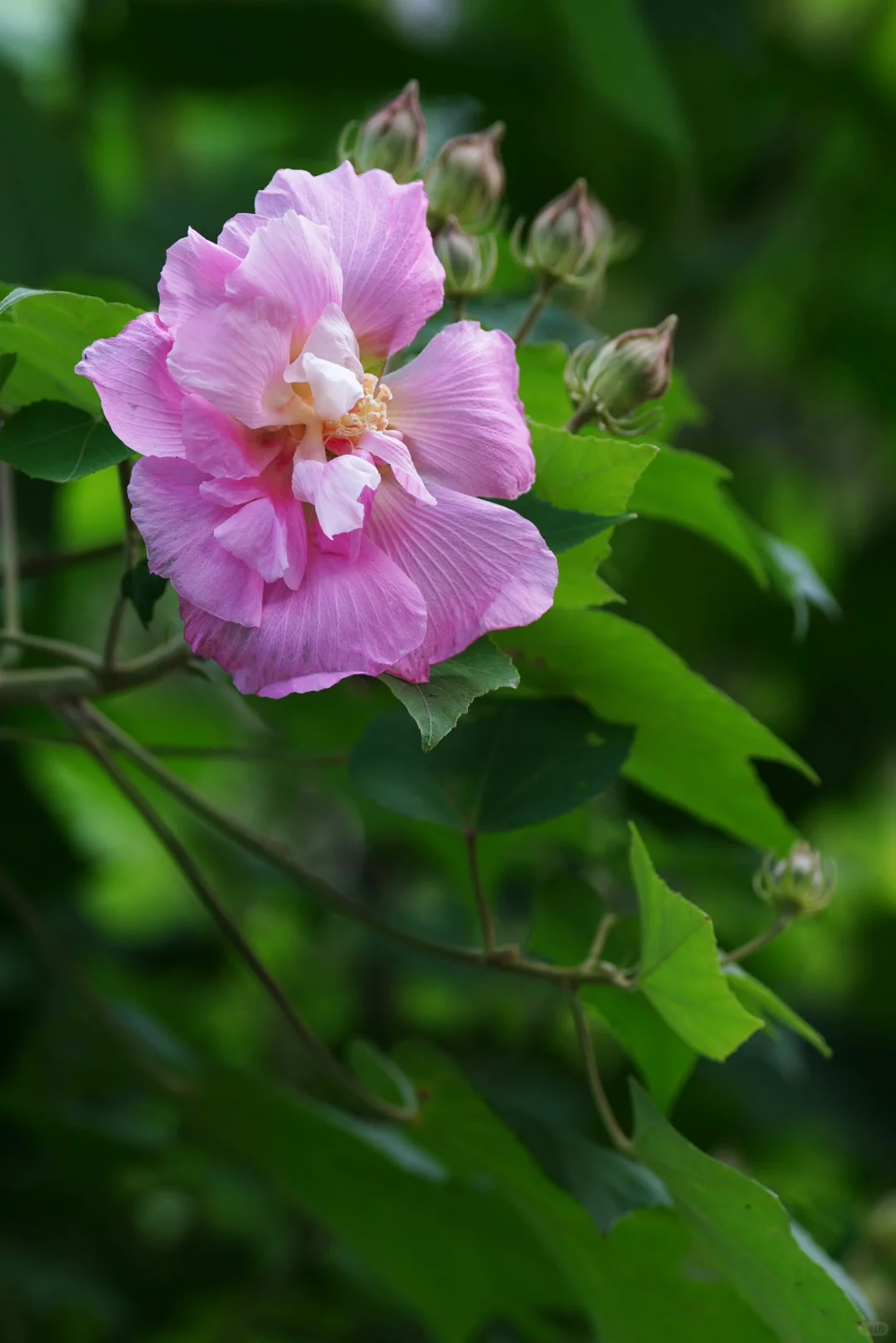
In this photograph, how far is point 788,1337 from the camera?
1.42 feet

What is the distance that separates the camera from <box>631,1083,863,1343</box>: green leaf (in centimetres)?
41

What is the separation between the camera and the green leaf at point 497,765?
0.46 meters

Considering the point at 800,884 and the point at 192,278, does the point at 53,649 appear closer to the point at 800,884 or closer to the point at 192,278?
the point at 192,278

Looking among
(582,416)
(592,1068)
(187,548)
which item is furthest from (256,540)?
(592,1068)

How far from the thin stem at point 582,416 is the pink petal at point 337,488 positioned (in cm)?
9

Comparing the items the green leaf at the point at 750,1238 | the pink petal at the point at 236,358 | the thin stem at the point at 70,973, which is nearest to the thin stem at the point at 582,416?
the pink petal at the point at 236,358

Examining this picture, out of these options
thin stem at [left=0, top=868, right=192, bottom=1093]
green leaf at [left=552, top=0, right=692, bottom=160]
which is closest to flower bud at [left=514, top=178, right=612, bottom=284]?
thin stem at [left=0, top=868, right=192, bottom=1093]

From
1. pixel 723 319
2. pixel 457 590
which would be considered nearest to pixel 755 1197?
pixel 457 590

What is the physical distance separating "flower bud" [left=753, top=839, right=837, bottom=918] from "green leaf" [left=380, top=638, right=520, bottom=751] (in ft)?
0.55

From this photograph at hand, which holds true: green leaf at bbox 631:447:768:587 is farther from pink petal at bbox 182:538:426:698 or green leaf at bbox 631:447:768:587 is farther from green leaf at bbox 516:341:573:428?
pink petal at bbox 182:538:426:698

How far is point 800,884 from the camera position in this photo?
48 cm

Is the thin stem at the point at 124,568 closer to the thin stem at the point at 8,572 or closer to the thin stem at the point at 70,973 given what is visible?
the thin stem at the point at 8,572

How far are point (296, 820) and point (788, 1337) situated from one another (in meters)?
0.93

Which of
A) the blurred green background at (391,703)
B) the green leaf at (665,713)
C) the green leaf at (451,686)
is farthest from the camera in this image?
the blurred green background at (391,703)
